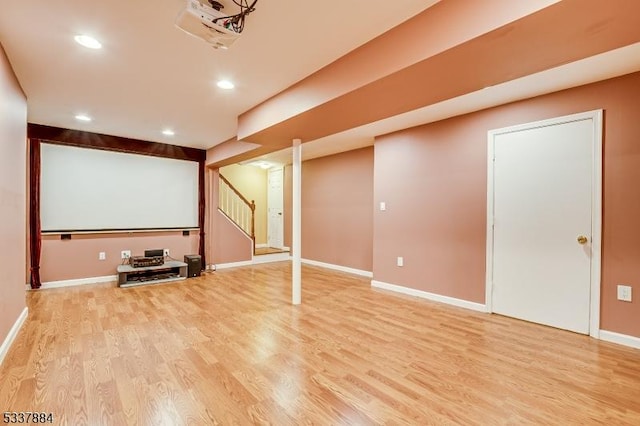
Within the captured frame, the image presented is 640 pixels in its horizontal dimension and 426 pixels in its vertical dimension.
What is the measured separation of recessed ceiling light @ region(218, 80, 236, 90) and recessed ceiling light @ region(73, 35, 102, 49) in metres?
0.96

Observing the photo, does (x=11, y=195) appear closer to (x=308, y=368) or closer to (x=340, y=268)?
(x=308, y=368)

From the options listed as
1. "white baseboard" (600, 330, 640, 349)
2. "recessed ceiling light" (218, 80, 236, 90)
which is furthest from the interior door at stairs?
"recessed ceiling light" (218, 80, 236, 90)

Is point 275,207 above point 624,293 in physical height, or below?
above

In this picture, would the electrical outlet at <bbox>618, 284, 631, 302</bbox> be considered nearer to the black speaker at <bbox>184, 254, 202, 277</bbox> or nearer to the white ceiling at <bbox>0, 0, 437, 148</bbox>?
the white ceiling at <bbox>0, 0, 437, 148</bbox>

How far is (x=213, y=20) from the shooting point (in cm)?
170

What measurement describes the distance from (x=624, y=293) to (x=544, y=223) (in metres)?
0.86

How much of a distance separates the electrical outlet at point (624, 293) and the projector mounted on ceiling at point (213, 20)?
383cm

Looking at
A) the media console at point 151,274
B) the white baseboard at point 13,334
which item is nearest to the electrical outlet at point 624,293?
the white baseboard at point 13,334

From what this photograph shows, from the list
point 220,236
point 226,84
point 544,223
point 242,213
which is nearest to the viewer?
point 226,84

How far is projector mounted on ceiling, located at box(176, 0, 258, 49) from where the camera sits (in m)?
1.64

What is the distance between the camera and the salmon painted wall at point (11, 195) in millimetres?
2377

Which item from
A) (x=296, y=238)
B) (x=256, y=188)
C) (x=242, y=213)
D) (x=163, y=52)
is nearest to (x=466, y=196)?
(x=296, y=238)

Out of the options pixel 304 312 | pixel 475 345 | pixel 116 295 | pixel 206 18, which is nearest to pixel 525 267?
pixel 475 345

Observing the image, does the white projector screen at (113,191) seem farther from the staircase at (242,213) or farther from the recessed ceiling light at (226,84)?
the recessed ceiling light at (226,84)
